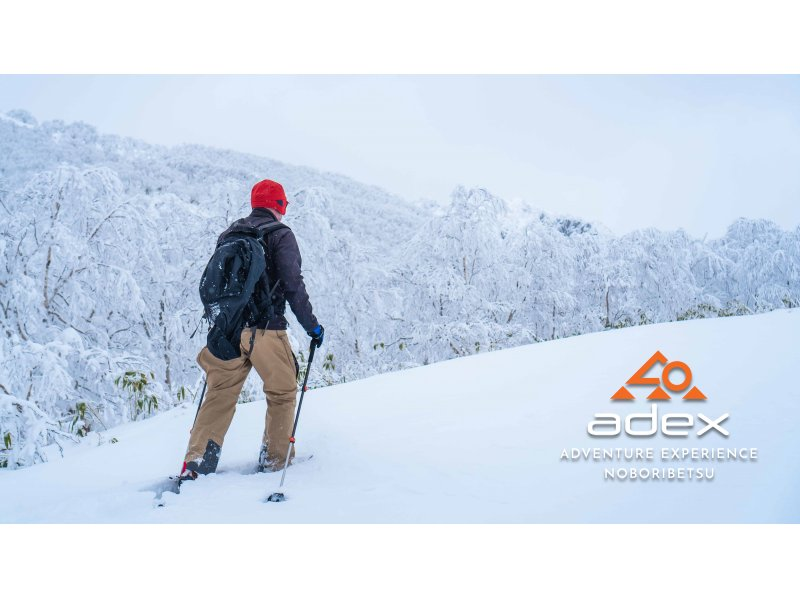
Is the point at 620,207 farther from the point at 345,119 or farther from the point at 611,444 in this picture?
the point at 611,444

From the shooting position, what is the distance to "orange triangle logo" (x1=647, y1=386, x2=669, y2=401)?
11.7 ft

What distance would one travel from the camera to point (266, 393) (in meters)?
3.04

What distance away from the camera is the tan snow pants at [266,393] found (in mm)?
3045

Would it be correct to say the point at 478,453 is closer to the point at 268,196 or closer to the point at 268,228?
the point at 268,228

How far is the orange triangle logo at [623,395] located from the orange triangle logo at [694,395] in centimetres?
34

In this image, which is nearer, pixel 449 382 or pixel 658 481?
pixel 658 481

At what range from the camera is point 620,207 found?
6773 mm

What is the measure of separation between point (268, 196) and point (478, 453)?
6.59 ft

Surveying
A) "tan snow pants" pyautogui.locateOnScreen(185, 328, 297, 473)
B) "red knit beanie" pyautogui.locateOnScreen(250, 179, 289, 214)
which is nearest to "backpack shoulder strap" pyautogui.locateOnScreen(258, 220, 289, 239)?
"red knit beanie" pyautogui.locateOnScreen(250, 179, 289, 214)

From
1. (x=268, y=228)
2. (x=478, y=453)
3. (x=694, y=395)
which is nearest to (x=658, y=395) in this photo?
(x=694, y=395)

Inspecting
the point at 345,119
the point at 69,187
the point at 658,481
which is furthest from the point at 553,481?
the point at 69,187

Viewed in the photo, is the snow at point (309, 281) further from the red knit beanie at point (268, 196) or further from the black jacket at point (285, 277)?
the red knit beanie at point (268, 196)

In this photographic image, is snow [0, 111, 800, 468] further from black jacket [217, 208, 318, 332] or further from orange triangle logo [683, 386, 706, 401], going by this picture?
orange triangle logo [683, 386, 706, 401]

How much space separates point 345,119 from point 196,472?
4418 millimetres
